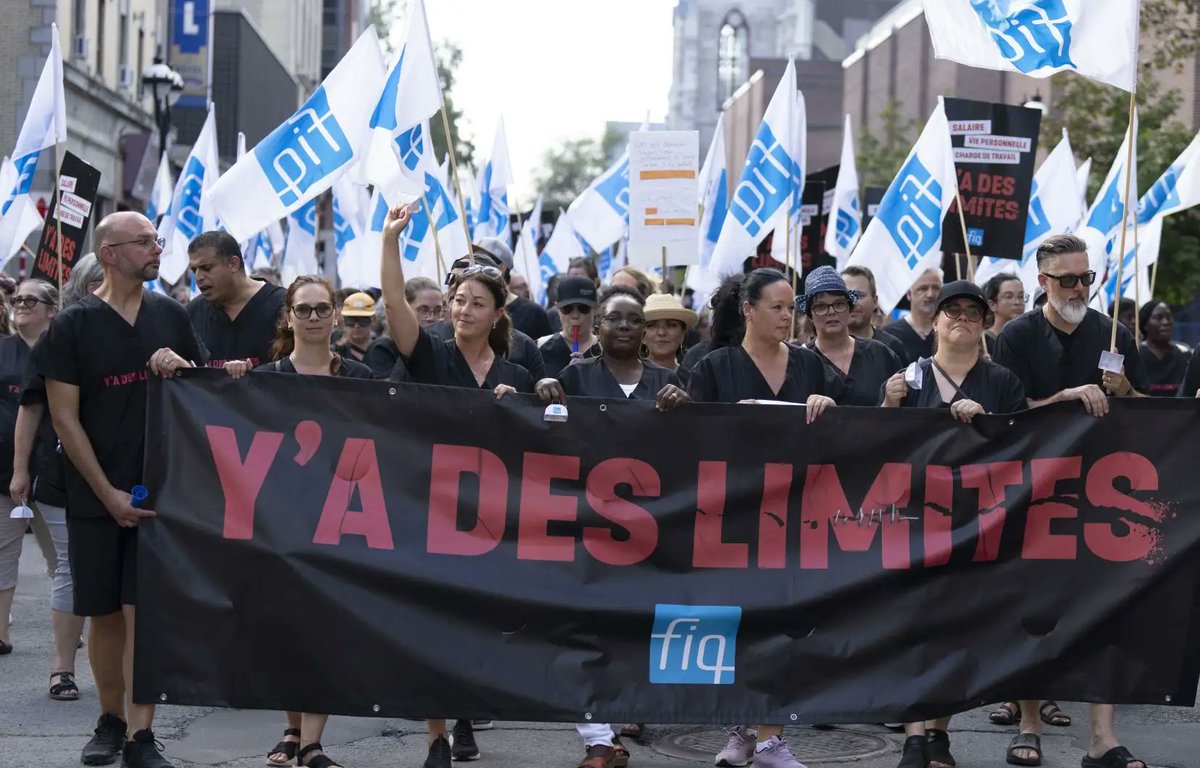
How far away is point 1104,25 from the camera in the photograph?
29.3 ft

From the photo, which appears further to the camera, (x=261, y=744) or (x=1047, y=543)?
(x=261, y=744)

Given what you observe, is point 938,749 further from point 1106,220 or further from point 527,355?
point 1106,220

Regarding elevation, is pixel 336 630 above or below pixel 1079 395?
below

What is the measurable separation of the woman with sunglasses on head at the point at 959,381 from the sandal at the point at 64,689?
12.5ft

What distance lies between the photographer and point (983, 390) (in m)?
7.17

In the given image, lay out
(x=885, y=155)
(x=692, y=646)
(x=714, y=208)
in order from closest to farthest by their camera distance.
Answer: (x=692, y=646) → (x=714, y=208) → (x=885, y=155)

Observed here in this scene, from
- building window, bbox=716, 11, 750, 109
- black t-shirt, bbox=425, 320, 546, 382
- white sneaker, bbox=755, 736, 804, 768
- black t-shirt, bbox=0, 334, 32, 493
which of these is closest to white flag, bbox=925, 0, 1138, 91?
black t-shirt, bbox=425, 320, 546, 382

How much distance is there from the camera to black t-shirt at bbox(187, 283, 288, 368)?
814 centimetres

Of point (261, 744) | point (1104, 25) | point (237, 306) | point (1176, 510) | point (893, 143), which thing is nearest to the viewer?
point (1176, 510)

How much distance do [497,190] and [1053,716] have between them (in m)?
12.2

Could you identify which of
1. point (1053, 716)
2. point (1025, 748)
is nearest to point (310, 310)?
point (1025, 748)

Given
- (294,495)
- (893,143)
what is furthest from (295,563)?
(893,143)

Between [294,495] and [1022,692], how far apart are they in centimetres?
277

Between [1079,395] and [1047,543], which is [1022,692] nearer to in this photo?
[1047,543]
